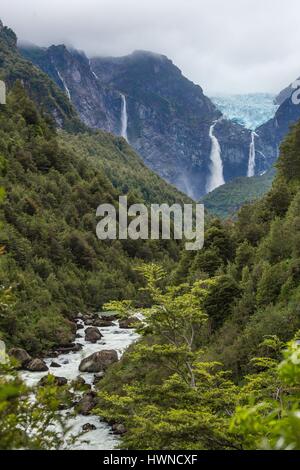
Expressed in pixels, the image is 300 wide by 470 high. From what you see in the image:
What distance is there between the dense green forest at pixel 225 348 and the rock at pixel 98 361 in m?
4.25

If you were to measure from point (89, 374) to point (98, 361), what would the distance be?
4.70ft

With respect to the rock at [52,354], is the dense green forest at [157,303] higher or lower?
higher

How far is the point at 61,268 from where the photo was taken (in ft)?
212

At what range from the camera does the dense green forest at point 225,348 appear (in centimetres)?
1024

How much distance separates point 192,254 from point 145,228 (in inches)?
1682

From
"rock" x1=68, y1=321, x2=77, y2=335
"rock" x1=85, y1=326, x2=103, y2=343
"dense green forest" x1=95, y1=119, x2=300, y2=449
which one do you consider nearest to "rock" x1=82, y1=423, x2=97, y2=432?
"dense green forest" x1=95, y1=119, x2=300, y2=449

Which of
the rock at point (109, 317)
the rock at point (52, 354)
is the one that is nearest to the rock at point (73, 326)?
the rock at point (109, 317)

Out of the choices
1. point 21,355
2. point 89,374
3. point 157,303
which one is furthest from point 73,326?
point 157,303

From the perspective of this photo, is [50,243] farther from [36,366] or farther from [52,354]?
[36,366]

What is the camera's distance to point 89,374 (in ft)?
121

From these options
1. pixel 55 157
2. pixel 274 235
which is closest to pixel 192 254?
pixel 274 235

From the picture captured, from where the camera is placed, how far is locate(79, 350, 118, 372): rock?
37.3 meters

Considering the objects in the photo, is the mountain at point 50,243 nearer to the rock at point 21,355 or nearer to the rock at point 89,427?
the rock at point 21,355
